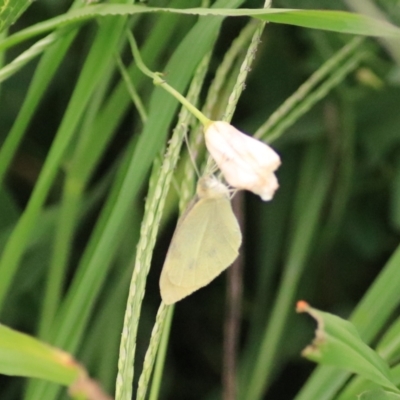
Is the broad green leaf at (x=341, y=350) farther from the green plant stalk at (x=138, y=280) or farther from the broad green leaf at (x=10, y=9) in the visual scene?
the broad green leaf at (x=10, y=9)

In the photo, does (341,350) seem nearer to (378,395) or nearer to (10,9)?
(378,395)

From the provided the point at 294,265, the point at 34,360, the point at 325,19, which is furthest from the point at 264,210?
the point at 34,360

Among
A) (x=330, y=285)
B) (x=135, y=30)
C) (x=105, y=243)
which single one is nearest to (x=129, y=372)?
(x=105, y=243)

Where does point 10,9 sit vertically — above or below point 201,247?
above

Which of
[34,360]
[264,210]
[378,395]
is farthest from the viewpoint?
[264,210]

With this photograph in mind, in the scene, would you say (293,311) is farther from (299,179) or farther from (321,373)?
(321,373)

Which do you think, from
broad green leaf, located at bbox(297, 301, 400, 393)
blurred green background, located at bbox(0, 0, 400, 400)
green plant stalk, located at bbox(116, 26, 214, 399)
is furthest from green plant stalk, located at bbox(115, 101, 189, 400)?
blurred green background, located at bbox(0, 0, 400, 400)

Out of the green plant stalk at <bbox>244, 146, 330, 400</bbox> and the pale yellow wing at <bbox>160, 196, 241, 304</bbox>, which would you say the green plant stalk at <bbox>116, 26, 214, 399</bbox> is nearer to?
the pale yellow wing at <bbox>160, 196, 241, 304</bbox>
